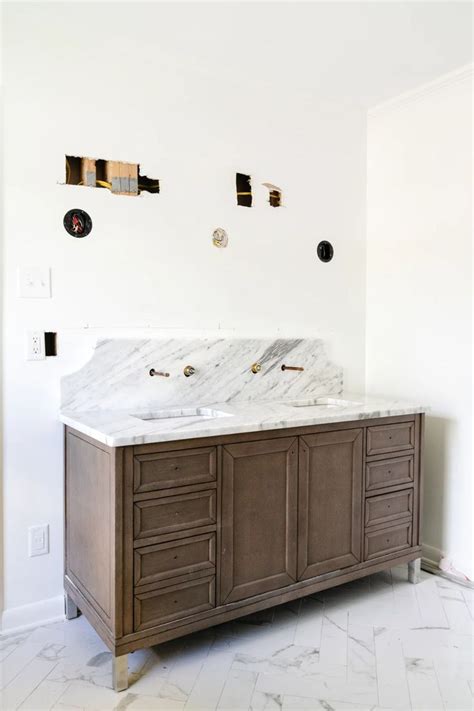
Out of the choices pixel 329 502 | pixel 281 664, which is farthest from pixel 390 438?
pixel 281 664

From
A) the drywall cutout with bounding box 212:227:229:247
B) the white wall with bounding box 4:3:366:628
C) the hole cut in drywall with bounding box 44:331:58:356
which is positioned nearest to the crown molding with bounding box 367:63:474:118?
the white wall with bounding box 4:3:366:628

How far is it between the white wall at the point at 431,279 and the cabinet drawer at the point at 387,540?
0.34 m

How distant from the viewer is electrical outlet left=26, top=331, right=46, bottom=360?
2289 millimetres

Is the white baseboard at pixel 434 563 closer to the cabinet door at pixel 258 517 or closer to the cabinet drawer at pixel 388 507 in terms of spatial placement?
the cabinet drawer at pixel 388 507

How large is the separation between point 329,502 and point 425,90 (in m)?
2.13

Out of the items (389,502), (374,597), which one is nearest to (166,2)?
(389,502)

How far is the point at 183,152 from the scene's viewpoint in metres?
2.64

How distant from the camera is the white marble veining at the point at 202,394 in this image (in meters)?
2.12

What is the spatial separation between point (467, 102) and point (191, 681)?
9.12 feet

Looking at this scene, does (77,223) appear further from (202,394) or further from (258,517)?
(258,517)

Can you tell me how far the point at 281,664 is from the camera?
6.63ft

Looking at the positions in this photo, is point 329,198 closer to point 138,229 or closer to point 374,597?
point 138,229

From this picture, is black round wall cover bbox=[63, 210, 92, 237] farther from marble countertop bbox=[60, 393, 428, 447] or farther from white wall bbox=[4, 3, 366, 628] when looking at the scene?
marble countertop bbox=[60, 393, 428, 447]

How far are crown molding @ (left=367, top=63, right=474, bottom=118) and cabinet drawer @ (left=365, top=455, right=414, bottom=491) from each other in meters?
1.84
